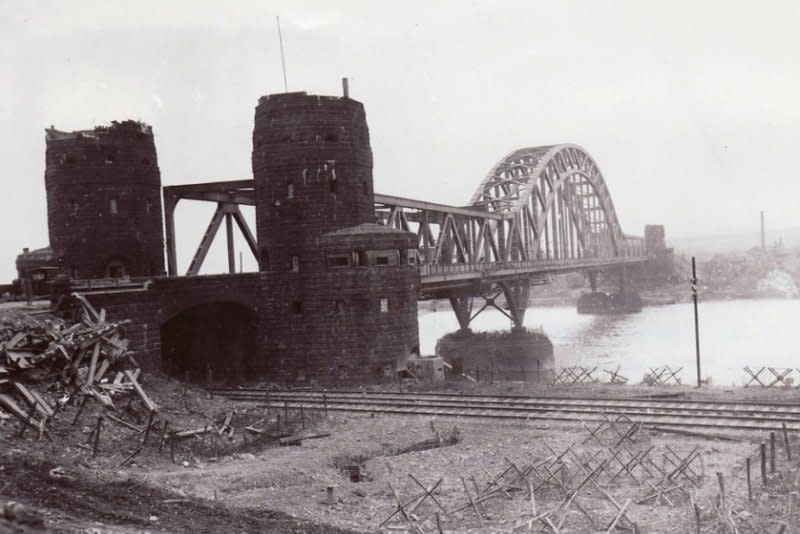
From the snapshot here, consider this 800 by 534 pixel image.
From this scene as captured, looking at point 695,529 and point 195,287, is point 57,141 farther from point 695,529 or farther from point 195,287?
point 695,529

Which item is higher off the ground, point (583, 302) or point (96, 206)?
point (96, 206)

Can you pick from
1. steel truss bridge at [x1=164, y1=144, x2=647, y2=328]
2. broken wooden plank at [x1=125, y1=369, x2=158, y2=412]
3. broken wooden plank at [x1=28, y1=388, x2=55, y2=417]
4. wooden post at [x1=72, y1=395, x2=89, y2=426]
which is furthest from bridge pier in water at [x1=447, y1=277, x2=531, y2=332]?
broken wooden plank at [x1=28, y1=388, x2=55, y2=417]

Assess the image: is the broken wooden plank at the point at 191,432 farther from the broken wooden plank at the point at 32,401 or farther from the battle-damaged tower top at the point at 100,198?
the battle-damaged tower top at the point at 100,198

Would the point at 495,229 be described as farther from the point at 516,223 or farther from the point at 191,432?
the point at 191,432

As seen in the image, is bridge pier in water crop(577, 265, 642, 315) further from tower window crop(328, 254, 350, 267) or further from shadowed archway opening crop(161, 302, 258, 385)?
shadowed archway opening crop(161, 302, 258, 385)

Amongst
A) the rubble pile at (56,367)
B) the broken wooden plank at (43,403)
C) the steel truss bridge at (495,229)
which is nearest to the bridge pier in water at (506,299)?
the steel truss bridge at (495,229)

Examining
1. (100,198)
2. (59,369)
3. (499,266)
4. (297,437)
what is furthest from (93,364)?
(499,266)

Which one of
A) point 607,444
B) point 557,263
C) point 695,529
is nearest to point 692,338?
point 557,263
